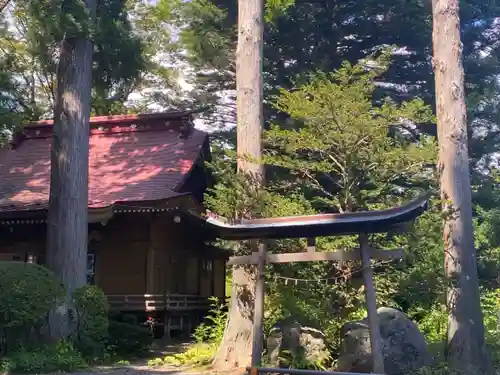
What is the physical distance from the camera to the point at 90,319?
483 inches

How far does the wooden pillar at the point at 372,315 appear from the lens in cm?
846

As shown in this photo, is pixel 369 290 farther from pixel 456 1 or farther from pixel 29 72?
pixel 29 72

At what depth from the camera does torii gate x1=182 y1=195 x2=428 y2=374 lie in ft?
27.7

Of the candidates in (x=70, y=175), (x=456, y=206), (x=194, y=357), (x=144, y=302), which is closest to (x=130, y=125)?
(x=144, y=302)

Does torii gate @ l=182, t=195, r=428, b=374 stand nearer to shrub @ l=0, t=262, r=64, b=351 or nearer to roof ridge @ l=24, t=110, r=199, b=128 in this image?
shrub @ l=0, t=262, r=64, b=351

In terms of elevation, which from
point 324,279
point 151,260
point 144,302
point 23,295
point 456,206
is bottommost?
point 144,302

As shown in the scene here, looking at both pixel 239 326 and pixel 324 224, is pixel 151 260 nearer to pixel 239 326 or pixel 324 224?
pixel 239 326

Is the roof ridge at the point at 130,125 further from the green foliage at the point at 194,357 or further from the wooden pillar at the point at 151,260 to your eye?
the green foliage at the point at 194,357

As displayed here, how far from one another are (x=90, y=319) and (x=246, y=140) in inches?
193

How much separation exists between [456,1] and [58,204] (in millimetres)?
8947

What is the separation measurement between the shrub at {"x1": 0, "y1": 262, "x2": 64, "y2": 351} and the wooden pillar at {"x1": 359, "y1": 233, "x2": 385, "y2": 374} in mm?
5843

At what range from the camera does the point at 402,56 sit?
65.4 feet

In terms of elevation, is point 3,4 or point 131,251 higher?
point 3,4

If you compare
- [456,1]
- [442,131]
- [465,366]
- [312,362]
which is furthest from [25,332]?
[456,1]
